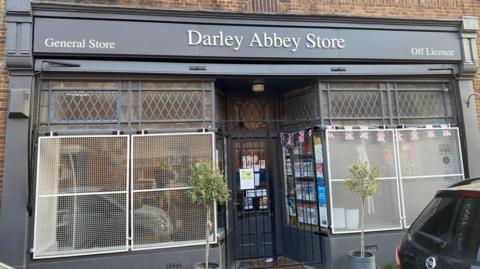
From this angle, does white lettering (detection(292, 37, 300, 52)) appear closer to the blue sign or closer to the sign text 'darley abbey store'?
the sign text 'darley abbey store'

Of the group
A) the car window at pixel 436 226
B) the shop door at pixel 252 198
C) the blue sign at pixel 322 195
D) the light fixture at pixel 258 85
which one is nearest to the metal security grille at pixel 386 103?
the light fixture at pixel 258 85

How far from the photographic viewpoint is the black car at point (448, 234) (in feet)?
8.73

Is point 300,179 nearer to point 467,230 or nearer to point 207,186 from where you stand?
point 207,186

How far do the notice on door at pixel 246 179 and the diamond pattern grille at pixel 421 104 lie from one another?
3208 millimetres

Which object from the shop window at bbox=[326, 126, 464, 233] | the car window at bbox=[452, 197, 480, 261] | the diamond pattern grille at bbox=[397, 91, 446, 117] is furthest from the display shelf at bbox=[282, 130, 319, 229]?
the car window at bbox=[452, 197, 480, 261]

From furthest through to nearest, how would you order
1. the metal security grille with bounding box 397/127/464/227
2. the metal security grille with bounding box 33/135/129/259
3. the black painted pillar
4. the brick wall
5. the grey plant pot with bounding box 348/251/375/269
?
the metal security grille with bounding box 397/127/464/227
the brick wall
the grey plant pot with bounding box 348/251/375/269
the metal security grille with bounding box 33/135/129/259
the black painted pillar

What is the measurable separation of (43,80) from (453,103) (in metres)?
7.78

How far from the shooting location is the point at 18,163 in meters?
5.47

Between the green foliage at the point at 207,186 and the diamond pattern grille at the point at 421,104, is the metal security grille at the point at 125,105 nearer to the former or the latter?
the green foliage at the point at 207,186

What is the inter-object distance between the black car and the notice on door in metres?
3.94

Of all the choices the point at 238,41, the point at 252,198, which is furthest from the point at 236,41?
the point at 252,198

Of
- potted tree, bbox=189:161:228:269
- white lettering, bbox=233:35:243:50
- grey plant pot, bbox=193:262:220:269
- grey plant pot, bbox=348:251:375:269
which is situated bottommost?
grey plant pot, bbox=348:251:375:269

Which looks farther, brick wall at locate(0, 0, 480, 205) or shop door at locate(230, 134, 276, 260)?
shop door at locate(230, 134, 276, 260)

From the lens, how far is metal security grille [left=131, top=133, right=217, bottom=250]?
19.0 feet
